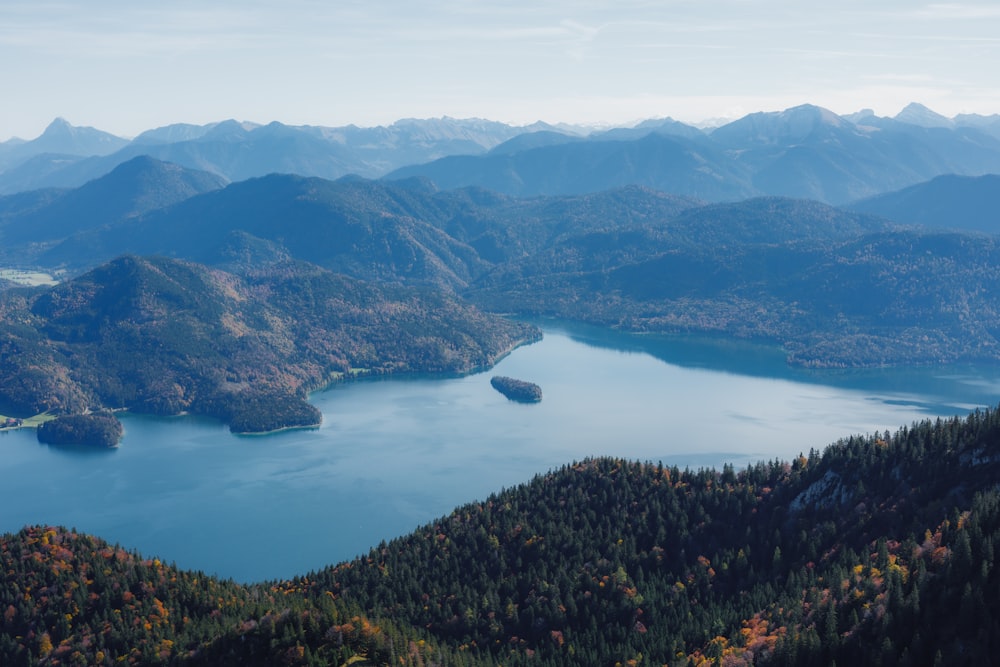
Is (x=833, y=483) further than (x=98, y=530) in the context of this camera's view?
No

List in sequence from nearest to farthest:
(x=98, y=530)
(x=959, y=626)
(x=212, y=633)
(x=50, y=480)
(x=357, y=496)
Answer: (x=959, y=626) → (x=212, y=633) → (x=98, y=530) → (x=357, y=496) → (x=50, y=480)

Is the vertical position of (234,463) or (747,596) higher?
(747,596)

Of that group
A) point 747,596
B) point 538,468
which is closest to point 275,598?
point 747,596

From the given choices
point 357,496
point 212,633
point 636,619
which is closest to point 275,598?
point 212,633

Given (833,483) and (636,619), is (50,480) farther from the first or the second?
(833,483)

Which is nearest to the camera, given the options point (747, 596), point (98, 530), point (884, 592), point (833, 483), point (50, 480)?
point (884, 592)

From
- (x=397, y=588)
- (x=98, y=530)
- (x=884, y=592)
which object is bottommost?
(x=98, y=530)
